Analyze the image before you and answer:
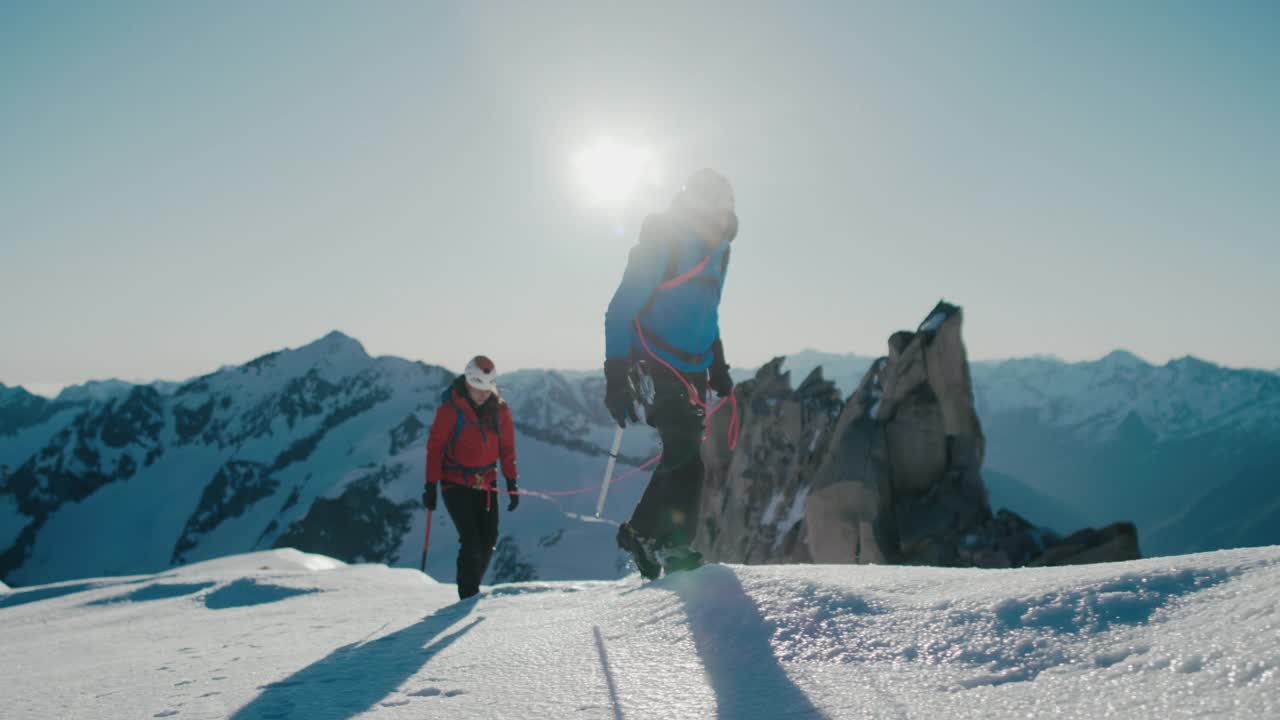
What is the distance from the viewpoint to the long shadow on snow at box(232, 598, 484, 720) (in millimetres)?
2244

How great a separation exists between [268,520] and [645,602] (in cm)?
19983

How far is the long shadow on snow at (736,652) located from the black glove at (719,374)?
2.42 meters

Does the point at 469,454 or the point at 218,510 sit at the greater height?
the point at 469,454

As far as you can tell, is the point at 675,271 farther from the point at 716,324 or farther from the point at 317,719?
the point at 317,719

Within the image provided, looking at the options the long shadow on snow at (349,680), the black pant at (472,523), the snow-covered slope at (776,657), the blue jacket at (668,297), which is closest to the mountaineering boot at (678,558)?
the snow-covered slope at (776,657)

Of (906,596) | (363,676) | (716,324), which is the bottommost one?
(363,676)

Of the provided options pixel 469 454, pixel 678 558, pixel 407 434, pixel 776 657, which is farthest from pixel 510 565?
pixel 776 657

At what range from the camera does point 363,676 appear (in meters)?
2.66

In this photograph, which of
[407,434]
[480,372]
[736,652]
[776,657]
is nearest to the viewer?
[776,657]

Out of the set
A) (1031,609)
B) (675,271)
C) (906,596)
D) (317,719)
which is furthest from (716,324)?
(317,719)

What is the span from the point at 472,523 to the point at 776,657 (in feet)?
15.5

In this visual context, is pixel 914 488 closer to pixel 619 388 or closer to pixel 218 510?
pixel 619 388

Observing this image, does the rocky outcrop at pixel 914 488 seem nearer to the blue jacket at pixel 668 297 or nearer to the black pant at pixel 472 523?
the black pant at pixel 472 523

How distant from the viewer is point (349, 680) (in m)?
2.61
